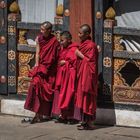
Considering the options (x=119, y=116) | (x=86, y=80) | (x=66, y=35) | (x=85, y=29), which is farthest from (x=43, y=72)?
(x=119, y=116)

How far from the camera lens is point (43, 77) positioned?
988cm

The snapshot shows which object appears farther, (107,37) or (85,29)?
(107,37)

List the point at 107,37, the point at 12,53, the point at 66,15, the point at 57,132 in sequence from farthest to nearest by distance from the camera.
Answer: the point at 12,53, the point at 66,15, the point at 107,37, the point at 57,132

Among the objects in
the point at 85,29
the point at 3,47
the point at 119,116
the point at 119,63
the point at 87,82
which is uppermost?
the point at 85,29

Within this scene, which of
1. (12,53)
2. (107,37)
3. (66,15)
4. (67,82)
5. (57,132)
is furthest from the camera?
(12,53)

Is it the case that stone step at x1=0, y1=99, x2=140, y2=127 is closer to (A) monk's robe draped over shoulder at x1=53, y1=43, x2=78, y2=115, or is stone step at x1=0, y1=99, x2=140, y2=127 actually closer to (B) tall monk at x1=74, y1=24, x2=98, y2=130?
(B) tall monk at x1=74, y1=24, x2=98, y2=130

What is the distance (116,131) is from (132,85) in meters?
0.87

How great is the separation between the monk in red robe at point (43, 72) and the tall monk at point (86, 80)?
1.92ft

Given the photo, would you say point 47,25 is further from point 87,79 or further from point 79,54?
point 87,79

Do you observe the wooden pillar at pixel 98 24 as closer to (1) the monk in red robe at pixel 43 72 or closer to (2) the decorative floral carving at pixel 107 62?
(2) the decorative floral carving at pixel 107 62

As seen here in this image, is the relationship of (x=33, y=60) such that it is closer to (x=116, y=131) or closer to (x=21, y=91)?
(x=21, y=91)

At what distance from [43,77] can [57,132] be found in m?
1.12

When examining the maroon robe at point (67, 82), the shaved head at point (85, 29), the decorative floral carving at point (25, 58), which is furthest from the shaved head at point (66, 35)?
the decorative floral carving at point (25, 58)

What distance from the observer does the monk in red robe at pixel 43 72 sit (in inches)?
384
